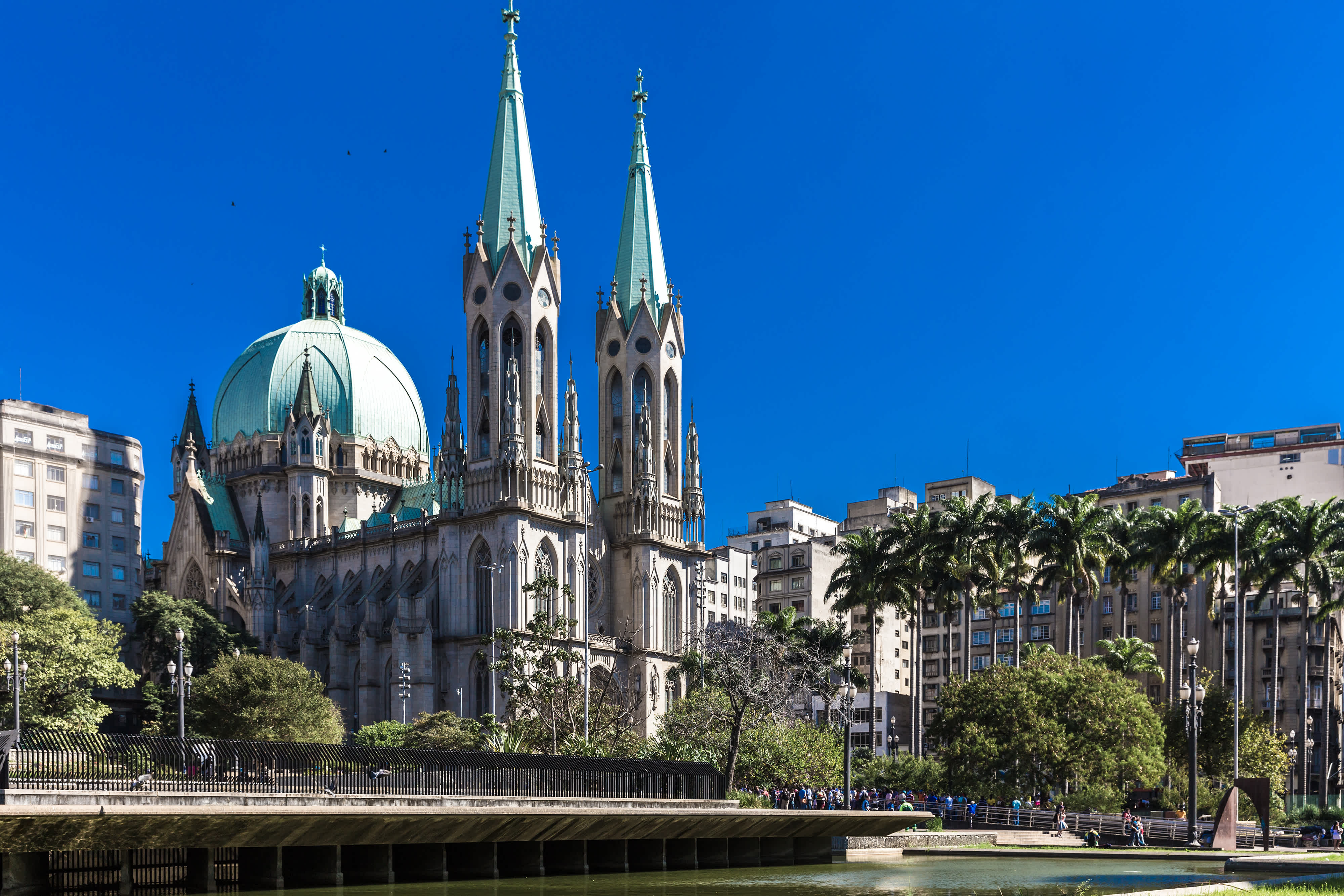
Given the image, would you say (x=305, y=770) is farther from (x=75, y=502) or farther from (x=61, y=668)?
(x=75, y=502)

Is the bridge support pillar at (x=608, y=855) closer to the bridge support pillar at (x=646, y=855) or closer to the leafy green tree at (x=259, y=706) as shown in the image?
the bridge support pillar at (x=646, y=855)

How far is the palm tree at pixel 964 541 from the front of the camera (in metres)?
81.9

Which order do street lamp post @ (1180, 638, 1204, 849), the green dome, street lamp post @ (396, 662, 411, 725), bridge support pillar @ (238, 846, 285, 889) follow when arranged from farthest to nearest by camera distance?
the green dome, street lamp post @ (396, 662, 411, 725), street lamp post @ (1180, 638, 1204, 849), bridge support pillar @ (238, 846, 285, 889)

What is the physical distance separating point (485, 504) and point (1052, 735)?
3858cm

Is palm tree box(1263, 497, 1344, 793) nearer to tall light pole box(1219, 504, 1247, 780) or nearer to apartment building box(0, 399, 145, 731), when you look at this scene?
tall light pole box(1219, 504, 1247, 780)

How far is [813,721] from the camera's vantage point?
391ft

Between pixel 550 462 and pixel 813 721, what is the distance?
3562 cm

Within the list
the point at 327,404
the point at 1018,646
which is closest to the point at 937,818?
the point at 1018,646

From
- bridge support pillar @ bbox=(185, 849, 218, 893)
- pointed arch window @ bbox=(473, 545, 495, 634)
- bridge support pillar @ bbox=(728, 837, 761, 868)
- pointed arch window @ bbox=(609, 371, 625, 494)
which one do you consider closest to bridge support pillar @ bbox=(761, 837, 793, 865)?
bridge support pillar @ bbox=(728, 837, 761, 868)

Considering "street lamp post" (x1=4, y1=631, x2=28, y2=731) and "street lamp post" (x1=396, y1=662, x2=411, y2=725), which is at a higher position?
"street lamp post" (x1=4, y1=631, x2=28, y2=731)

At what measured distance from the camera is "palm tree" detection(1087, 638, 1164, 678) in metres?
81.6

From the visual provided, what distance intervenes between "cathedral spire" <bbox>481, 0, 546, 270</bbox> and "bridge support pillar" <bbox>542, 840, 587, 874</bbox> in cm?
5779

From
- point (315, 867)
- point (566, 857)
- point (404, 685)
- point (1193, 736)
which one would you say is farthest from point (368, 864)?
point (404, 685)

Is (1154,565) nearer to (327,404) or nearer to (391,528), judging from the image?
(391,528)
